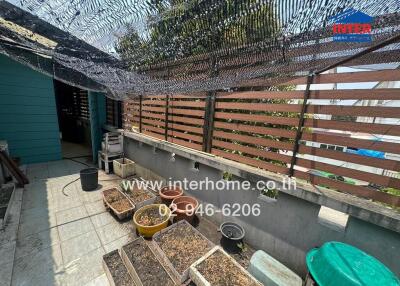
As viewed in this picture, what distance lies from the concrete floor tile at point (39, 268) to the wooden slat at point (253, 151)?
245cm

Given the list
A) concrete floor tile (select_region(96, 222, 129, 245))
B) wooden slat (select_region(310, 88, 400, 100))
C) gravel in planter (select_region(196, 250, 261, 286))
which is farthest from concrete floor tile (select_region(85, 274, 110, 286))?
wooden slat (select_region(310, 88, 400, 100))

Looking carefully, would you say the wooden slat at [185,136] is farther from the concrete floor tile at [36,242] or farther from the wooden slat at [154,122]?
the concrete floor tile at [36,242]

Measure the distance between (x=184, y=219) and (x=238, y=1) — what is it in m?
2.72

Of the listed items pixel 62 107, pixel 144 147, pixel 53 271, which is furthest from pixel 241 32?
pixel 62 107

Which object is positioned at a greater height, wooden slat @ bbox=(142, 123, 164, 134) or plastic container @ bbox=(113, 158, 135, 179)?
wooden slat @ bbox=(142, 123, 164, 134)

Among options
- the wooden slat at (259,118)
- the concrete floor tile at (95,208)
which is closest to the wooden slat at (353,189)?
the wooden slat at (259,118)

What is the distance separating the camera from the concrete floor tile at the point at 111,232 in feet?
8.22

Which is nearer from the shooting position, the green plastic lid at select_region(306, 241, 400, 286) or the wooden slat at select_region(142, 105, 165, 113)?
the green plastic lid at select_region(306, 241, 400, 286)

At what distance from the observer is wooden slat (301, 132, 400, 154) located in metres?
1.47

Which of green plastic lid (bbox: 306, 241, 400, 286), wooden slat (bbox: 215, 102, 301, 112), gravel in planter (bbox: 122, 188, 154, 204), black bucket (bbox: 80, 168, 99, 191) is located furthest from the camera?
black bucket (bbox: 80, 168, 99, 191)

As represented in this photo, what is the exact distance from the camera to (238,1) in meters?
0.80

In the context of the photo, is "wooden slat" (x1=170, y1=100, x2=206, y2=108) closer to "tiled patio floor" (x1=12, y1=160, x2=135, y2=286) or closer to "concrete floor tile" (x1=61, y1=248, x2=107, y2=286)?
"tiled patio floor" (x1=12, y1=160, x2=135, y2=286)

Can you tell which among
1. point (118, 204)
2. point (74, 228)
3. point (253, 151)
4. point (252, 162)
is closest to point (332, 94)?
point (253, 151)

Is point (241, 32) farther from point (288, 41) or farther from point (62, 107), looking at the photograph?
point (62, 107)
